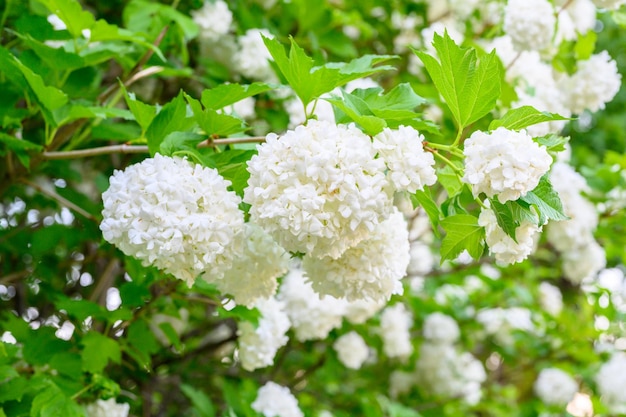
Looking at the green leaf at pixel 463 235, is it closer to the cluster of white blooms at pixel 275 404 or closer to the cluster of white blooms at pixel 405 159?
the cluster of white blooms at pixel 405 159

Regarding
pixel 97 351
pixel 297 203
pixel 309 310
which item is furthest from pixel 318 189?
pixel 309 310

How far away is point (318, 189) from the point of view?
3.08 ft

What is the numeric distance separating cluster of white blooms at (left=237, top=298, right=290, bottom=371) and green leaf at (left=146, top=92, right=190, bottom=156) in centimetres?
72

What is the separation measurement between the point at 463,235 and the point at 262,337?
2.85 ft

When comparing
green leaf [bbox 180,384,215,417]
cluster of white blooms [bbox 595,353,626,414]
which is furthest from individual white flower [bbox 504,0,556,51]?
cluster of white blooms [bbox 595,353,626,414]

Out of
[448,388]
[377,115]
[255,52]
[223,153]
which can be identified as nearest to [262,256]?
[223,153]

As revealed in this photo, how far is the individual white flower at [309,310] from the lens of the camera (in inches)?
82.2

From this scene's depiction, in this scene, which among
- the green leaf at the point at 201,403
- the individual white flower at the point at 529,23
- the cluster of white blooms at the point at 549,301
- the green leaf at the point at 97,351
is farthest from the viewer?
the cluster of white blooms at the point at 549,301

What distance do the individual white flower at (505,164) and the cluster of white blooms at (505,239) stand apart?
0.10 m

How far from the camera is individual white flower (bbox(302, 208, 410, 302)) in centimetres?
112

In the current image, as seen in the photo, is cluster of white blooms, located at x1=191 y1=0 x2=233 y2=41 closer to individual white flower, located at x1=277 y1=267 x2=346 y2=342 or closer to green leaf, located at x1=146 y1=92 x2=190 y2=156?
individual white flower, located at x1=277 y1=267 x2=346 y2=342

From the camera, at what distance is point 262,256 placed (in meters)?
1.24

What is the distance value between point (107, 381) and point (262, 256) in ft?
1.59

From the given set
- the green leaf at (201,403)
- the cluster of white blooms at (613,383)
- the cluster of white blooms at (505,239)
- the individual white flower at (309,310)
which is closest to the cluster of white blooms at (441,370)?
the cluster of white blooms at (613,383)
